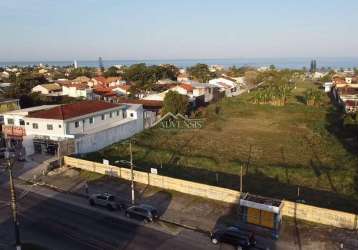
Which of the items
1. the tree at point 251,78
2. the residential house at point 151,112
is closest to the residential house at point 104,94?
the residential house at point 151,112

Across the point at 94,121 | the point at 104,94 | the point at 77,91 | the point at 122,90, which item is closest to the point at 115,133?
the point at 94,121

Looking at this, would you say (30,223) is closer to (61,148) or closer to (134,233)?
(134,233)

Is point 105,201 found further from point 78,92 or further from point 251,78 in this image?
point 251,78

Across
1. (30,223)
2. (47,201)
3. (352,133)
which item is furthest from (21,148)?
(352,133)

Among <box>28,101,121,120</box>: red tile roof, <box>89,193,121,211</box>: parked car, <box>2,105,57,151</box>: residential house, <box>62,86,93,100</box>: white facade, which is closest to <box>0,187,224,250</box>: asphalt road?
<box>89,193,121,211</box>: parked car

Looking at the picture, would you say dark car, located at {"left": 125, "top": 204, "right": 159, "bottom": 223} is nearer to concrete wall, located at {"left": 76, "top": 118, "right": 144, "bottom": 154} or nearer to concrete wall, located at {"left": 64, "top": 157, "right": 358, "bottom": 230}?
concrete wall, located at {"left": 64, "top": 157, "right": 358, "bottom": 230}

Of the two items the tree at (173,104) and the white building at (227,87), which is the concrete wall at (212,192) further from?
the white building at (227,87)
